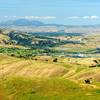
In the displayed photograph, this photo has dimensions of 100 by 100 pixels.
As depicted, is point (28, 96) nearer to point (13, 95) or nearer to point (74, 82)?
point (13, 95)

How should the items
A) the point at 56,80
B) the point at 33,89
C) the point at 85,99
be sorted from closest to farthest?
the point at 85,99 < the point at 33,89 < the point at 56,80

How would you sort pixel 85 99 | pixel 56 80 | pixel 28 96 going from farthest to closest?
pixel 56 80 < pixel 28 96 < pixel 85 99

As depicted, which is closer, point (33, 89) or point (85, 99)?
point (85, 99)

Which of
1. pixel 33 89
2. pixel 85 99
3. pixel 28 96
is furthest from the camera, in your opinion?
pixel 33 89

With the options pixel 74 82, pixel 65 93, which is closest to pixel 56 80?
pixel 74 82

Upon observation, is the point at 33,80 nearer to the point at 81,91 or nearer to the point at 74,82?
the point at 74,82

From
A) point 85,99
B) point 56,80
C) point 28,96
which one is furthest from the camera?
point 56,80

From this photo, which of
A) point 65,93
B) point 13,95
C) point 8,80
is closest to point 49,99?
point 65,93

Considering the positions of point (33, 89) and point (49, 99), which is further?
point (33, 89)
